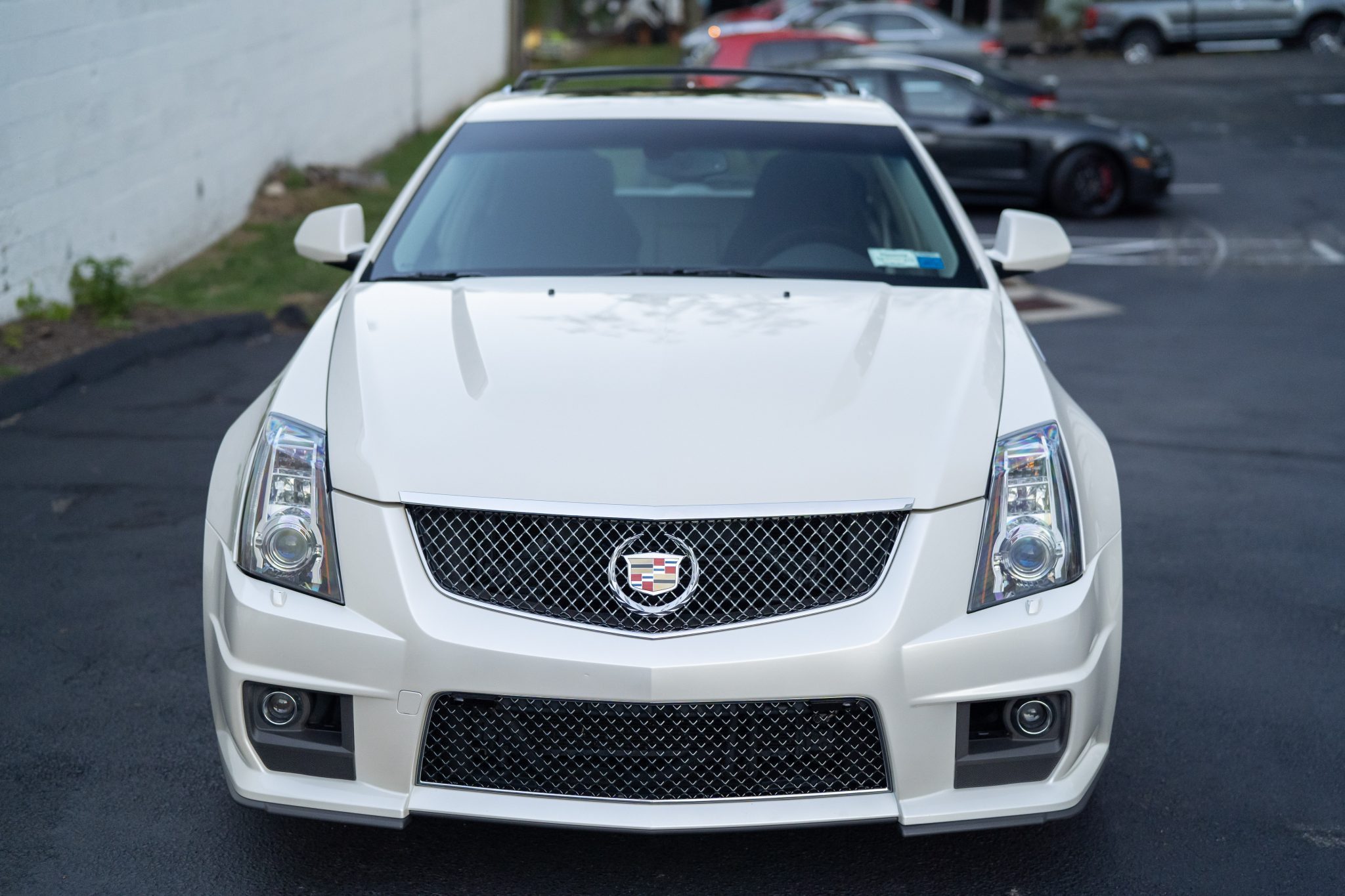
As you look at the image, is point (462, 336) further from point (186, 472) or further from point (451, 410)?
point (186, 472)

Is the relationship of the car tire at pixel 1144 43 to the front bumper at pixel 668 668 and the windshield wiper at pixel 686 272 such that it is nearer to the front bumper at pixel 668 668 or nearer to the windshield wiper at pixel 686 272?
the windshield wiper at pixel 686 272

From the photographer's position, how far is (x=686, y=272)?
13.1 feet

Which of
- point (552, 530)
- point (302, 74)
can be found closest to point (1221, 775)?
point (552, 530)

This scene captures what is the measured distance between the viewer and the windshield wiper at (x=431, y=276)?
3955 millimetres

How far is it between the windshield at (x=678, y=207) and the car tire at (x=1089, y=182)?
9.82 metres

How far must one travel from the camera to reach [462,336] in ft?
11.4

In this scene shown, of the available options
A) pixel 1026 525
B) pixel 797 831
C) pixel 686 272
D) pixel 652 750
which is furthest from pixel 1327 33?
pixel 652 750

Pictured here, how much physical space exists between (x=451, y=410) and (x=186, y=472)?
3197mm

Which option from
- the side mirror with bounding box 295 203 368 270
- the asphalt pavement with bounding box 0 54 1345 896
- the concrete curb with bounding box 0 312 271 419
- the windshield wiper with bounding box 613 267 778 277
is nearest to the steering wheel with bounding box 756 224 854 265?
the windshield wiper with bounding box 613 267 778 277

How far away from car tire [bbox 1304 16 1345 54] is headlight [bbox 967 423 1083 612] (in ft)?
105

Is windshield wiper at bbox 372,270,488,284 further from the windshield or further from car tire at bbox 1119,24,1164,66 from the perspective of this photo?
car tire at bbox 1119,24,1164,66

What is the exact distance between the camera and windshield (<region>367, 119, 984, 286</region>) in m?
4.08

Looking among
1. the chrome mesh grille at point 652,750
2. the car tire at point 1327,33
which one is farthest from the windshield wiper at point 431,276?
the car tire at point 1327,33

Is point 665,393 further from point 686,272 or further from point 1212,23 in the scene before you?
point 1212,23
